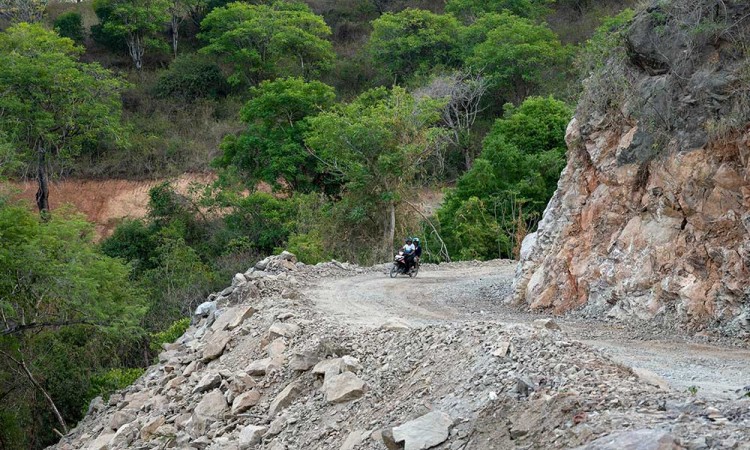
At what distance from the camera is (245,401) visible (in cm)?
1227

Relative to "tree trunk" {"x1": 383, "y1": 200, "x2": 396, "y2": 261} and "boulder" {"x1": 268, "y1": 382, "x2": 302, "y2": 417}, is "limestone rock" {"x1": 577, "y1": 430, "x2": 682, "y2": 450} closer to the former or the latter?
"boulder" {"x1": 268, "y1": 382, "x2": 302, "y2": 417}

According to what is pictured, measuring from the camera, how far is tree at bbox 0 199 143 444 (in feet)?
73.0

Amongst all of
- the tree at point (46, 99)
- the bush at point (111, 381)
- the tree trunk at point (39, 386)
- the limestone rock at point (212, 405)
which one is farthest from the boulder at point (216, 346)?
the tree at point (46, 99)

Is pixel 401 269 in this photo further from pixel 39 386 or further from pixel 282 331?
pixel 39 386

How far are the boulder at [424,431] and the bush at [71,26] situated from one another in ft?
182

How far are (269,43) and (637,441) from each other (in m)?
47.9

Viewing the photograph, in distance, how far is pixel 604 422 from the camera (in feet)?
23.3

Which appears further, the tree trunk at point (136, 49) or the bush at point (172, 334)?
the tree trunk at point (136, 49)

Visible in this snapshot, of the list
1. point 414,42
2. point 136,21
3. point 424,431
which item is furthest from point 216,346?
point 136,21

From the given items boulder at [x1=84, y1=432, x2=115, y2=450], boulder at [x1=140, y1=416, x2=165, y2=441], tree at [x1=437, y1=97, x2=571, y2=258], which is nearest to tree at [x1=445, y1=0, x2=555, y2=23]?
tree at [x1=437, y1=97, x2=571, y2=258]

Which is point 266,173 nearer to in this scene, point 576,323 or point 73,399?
point 73,399

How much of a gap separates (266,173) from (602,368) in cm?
3274

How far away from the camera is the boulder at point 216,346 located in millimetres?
15477

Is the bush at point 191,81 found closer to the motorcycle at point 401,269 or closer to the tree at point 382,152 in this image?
the tree at point 382,152
